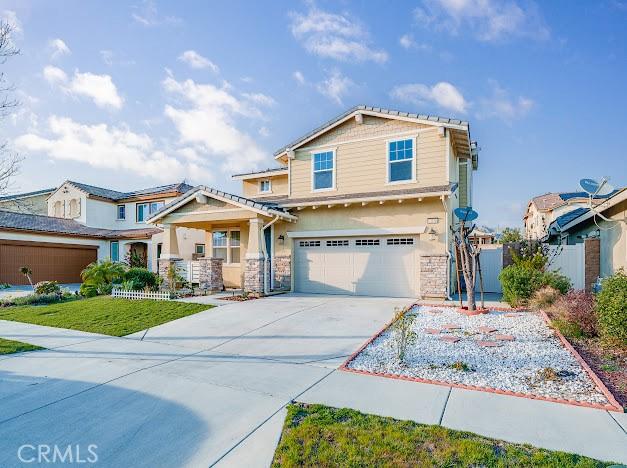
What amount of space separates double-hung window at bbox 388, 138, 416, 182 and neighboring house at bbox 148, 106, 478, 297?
1.5 inches

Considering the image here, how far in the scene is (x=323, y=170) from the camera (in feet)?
48.6

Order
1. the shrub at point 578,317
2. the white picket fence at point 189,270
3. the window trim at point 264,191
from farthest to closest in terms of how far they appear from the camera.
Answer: the window trim at point 264,191, the white picket fence at point 189,270, the shrub at point 578,317

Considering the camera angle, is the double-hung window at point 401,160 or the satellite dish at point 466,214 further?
the double-hung window at point 401,160

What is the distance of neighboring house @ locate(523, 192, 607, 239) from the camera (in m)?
21.4

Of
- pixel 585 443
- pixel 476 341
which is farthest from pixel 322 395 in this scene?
pixel 476 341

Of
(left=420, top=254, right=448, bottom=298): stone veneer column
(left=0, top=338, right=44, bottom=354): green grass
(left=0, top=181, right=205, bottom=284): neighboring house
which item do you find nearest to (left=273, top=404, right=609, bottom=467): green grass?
(left=0, top=338, right=44, bottom=354): green grass

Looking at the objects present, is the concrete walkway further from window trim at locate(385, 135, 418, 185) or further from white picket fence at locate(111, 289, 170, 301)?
window trim at locate(385, 135, 418, 185)

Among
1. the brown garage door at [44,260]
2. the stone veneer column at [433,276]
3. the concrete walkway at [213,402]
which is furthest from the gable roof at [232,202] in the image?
the brown garage door at [44,260]

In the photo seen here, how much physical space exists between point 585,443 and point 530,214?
3434 centimetres

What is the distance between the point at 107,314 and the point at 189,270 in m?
5.18

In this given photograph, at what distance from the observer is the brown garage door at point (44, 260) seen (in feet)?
65.6

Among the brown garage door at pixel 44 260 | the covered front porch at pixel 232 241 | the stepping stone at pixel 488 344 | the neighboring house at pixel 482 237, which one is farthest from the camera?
the brown garage door at pixel 44 260

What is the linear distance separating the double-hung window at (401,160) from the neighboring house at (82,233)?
13.1 m

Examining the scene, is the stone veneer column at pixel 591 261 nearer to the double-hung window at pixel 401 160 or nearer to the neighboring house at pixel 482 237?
the neighboring house at pixel 482 237
